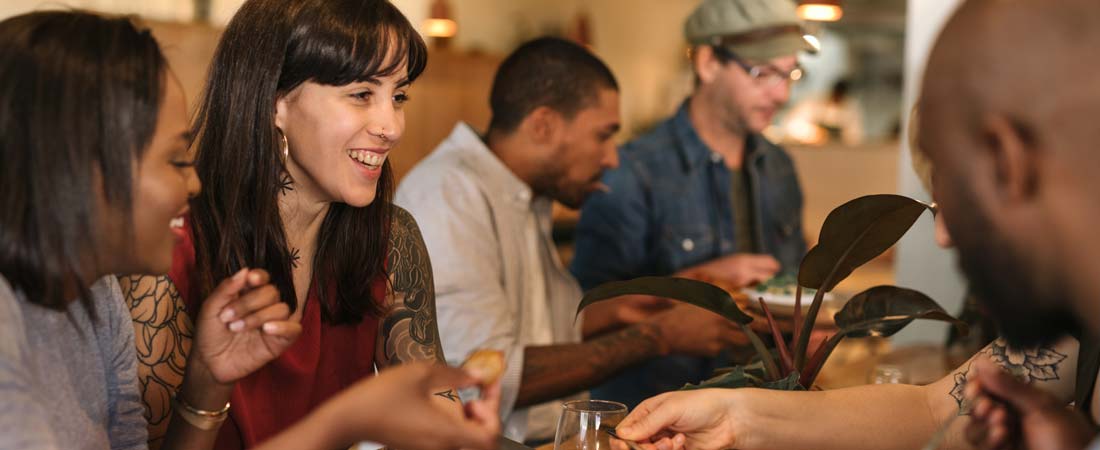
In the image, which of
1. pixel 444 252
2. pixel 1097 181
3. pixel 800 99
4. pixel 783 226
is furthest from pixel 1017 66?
pixel 800 99

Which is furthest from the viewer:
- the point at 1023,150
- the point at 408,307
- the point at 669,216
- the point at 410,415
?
the point at 669,216

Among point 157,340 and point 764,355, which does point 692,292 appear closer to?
point 764,355

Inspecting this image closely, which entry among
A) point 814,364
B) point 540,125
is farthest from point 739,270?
point 814,364

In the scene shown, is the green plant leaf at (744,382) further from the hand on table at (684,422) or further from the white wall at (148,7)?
the white wall at (148,7)

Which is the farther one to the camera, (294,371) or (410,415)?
(294,371)

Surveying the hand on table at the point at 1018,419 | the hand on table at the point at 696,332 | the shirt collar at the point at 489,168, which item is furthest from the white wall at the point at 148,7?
the hand on table at the point at 1018,419

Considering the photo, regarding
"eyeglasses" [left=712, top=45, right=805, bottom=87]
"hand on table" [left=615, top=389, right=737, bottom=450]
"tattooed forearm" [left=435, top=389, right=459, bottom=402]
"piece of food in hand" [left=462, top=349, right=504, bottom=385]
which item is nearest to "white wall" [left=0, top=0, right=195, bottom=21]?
"eyeglasses" [left=712, top=45, right=805, bottom=87]

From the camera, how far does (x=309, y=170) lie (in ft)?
5.32

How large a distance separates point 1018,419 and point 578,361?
135cm

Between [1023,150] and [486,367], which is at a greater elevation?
[1023,150]

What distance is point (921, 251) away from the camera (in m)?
3.28

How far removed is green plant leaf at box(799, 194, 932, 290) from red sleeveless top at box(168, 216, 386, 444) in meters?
0.70

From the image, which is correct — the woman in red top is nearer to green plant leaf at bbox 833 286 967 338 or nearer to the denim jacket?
green plant leaf at bbox 833 286 967 338

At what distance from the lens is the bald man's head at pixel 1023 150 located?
0.84m
